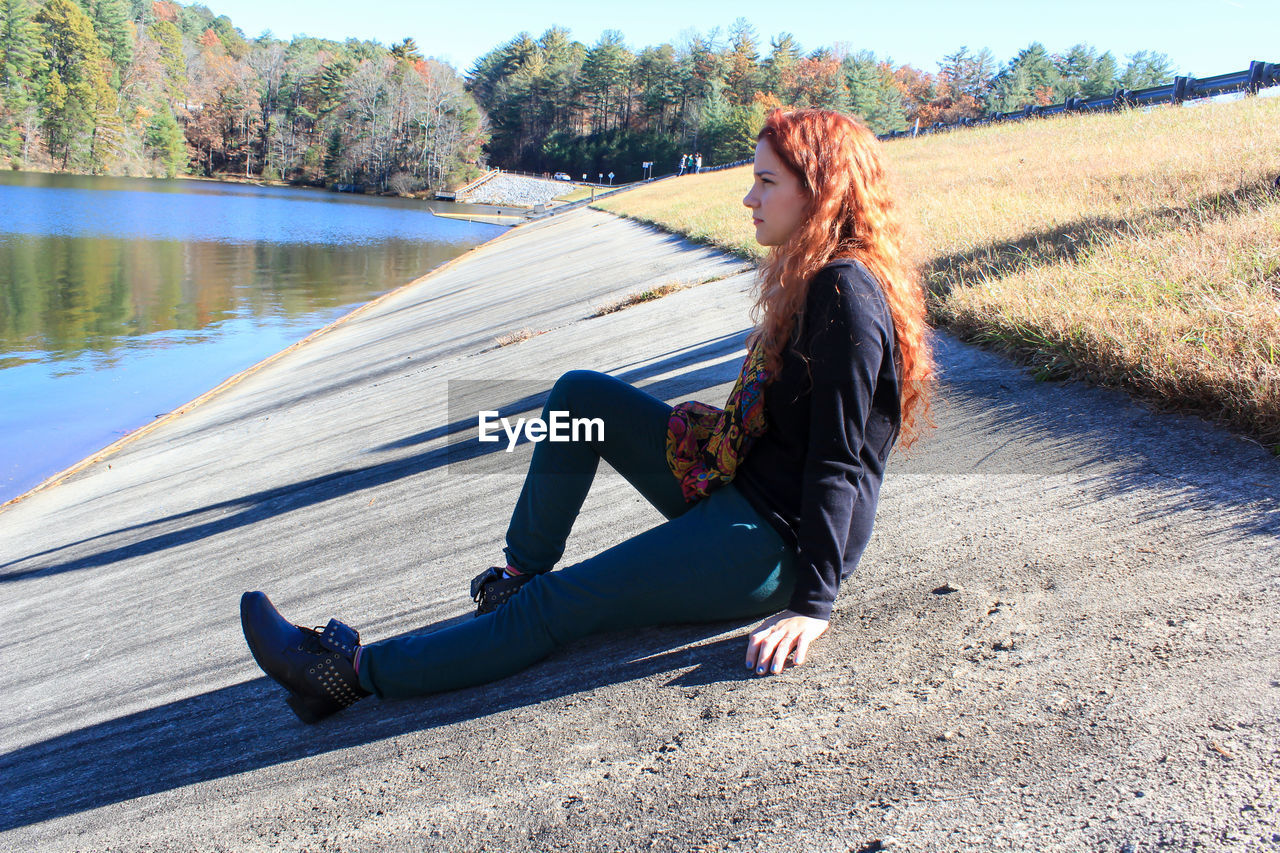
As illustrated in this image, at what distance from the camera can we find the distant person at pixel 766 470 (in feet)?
6.80

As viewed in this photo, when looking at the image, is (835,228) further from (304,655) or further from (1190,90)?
(1190,90)

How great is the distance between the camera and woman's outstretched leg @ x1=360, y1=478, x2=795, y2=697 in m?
2.20

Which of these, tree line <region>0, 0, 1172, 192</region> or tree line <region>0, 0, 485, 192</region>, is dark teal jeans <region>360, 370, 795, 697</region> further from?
tree line <region>0, 0, 485, 192</region>

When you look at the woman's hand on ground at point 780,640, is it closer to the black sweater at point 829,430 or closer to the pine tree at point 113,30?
the black sweater at point 829,430

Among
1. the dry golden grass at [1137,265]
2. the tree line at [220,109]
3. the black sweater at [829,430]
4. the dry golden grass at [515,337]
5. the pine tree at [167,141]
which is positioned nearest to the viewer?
the black sweater at [829,430]

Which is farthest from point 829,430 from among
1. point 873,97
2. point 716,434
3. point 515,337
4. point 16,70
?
point 16,70

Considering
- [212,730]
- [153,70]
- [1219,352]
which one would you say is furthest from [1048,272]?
[153,70]

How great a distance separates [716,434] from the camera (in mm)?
2316

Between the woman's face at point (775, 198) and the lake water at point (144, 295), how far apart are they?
375 inches

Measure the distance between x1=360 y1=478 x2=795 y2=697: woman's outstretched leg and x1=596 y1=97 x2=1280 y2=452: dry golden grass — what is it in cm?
96

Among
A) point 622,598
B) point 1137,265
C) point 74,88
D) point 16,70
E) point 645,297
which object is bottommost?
point 622,598

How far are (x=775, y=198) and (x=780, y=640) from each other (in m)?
1.14

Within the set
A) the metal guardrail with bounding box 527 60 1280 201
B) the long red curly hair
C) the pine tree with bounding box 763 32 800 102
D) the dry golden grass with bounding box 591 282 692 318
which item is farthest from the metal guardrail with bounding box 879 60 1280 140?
the pine tree with bounding box 763 32 800 102

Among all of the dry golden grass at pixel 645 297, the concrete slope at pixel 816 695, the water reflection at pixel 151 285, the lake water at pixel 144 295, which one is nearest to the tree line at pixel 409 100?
the lake water at pixel 144 295
